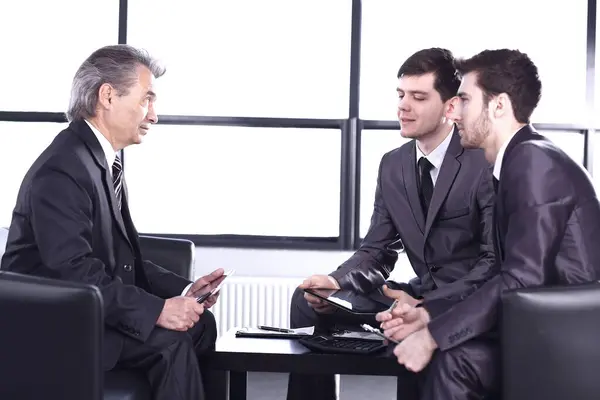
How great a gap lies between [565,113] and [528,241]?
2964 mm

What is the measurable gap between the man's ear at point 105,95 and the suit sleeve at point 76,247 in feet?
1.28

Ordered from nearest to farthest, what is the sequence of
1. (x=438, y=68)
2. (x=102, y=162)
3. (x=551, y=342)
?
(x=551, y=342) → (x=102, y=162) → (x=438, y=68)

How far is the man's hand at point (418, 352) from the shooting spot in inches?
104

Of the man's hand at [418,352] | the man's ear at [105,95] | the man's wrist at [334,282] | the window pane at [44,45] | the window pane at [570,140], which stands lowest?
the man's hand at [418,352]

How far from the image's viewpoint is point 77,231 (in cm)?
276

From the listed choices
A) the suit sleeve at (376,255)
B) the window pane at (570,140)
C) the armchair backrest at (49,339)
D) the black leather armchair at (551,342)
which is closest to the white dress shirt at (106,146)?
the armchair backrest at (49,339)

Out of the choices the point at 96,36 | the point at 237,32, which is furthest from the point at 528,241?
the point at 96,36

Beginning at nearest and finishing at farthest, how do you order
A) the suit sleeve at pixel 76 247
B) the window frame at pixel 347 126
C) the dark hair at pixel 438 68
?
1. the suit sleeve at pixel 76 247
2. the dark hair at pixel 438 68
3. the window frame at pixel 347 126

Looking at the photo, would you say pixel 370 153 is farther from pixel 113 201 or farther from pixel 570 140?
pixel 113 201

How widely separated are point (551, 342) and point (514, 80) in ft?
2.81

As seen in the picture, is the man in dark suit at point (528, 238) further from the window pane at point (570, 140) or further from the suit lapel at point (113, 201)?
the window pane at point (570, 140)

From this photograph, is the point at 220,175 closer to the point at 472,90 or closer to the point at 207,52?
the point at 207,52

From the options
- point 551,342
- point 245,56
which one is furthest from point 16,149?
point 551,342

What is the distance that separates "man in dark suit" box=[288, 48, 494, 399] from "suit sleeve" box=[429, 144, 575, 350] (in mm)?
782
